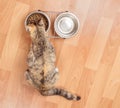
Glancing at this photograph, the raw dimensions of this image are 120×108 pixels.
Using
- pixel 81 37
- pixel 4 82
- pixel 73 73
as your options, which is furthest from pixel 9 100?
pixel 81 37

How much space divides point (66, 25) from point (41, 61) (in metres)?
0.36

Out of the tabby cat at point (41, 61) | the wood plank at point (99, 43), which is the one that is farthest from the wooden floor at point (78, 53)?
the tabby cat at point (41, 61)

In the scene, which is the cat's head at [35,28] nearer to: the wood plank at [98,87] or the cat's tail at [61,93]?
the cat's tail at [61,93]

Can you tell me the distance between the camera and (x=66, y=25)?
6.32ft

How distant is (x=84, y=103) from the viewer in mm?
1969

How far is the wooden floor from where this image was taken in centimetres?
194

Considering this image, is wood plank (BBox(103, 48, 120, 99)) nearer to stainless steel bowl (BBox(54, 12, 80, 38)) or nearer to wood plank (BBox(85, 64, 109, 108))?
wood plank (BBox(85, 64, 109, 108))

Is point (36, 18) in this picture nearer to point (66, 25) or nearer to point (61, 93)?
point (66, 25)

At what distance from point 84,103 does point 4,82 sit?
60 cm

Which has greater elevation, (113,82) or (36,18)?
(36,18)

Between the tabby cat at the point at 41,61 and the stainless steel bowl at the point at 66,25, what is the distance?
0.16 metres

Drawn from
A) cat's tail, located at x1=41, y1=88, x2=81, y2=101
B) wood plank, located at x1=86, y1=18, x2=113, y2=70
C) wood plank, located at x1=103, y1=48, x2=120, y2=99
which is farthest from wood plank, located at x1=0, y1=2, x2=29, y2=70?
wood plank, located at x1=103, y1=48, x2=120, y2=99

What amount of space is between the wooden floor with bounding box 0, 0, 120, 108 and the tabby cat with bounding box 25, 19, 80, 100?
147 mm

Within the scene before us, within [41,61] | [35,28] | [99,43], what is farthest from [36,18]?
[99,43]
